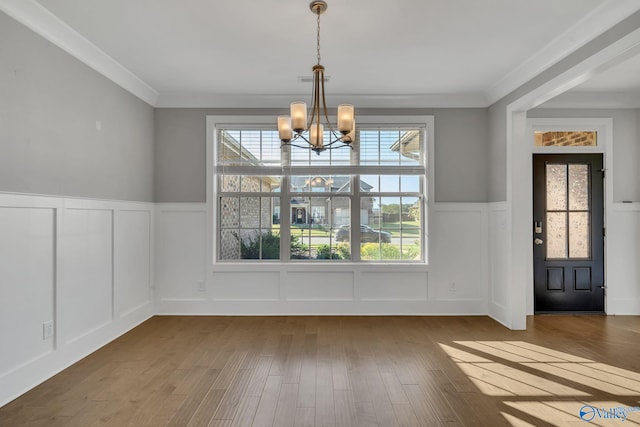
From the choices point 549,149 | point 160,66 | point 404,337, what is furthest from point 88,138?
point 549,149

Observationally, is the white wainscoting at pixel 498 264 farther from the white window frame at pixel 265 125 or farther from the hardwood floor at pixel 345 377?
the white window frame at pixel 265 125

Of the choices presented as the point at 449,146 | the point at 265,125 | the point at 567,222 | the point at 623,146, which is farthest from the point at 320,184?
the point at 623,146

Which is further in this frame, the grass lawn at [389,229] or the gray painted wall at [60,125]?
the grass lawn at [389,229]

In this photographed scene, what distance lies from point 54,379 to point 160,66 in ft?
9.36

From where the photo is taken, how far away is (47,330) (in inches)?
113

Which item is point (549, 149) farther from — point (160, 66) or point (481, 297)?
point (160, 66)

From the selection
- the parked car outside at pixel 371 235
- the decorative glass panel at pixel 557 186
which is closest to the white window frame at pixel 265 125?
the parked car outside at pixel 371 235

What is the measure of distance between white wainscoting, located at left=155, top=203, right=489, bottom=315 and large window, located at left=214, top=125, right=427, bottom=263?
0.18 m

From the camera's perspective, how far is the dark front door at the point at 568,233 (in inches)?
185

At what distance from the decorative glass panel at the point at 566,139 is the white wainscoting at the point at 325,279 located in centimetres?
115

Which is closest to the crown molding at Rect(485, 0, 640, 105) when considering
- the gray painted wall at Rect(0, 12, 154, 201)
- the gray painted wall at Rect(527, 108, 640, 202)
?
the gray painted wall at Rect(527, 108, 640, 202)

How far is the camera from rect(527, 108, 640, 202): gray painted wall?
15.3 feet

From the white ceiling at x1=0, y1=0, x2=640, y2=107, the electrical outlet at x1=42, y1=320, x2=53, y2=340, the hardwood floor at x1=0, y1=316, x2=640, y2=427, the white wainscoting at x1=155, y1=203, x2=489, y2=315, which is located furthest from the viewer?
the white wainscoting at x1=155, y1=203, x2=489, y2=315

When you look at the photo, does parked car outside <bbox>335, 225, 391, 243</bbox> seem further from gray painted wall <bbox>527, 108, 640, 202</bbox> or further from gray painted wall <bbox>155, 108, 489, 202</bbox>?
gray painted wall <bbox>527, 108, 640, 202</bbox>
